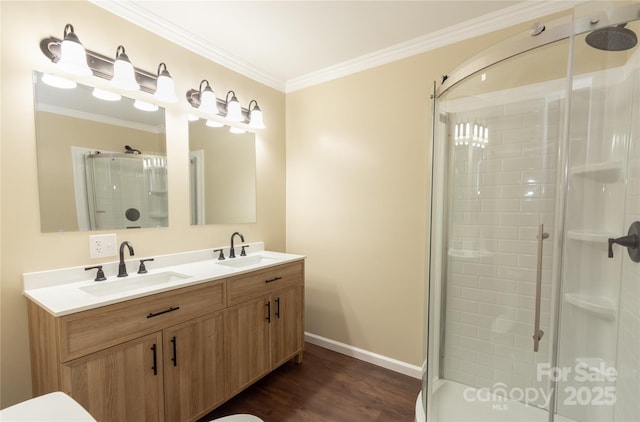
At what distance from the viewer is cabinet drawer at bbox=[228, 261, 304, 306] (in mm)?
1758

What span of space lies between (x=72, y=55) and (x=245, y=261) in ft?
5.15

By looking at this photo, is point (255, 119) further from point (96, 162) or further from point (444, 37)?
point (444, 37)

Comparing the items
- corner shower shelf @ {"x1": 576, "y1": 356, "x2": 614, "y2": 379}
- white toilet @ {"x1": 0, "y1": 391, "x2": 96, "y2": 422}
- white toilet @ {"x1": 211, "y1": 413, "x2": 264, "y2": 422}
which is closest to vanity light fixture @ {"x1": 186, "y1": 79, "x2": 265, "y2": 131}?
white toilet @ {"x1": 0, "y1": 391, "x2": 96, "y2": 422}

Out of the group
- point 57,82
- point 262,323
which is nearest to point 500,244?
point 262,323

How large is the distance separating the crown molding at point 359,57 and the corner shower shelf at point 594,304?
159cm

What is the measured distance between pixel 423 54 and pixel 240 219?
6.18 feet

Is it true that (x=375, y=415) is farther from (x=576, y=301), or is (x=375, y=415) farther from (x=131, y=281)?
(x=131, y=281)

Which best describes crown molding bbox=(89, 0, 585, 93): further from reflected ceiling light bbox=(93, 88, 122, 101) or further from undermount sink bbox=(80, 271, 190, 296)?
undermount sink bbox=(80, 271, 190, 296)

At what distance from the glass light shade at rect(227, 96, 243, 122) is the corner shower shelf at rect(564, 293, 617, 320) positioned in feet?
7.58

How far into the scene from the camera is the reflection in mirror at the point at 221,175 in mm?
2084

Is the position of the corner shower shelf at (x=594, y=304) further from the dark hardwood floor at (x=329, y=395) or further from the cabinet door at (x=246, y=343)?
the cabinet door at (x=246, y=343)

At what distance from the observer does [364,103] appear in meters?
2.34

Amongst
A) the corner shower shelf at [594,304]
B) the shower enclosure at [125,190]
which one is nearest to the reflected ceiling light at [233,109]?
the shower enclosure at [125,190]

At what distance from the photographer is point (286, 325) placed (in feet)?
6.99
